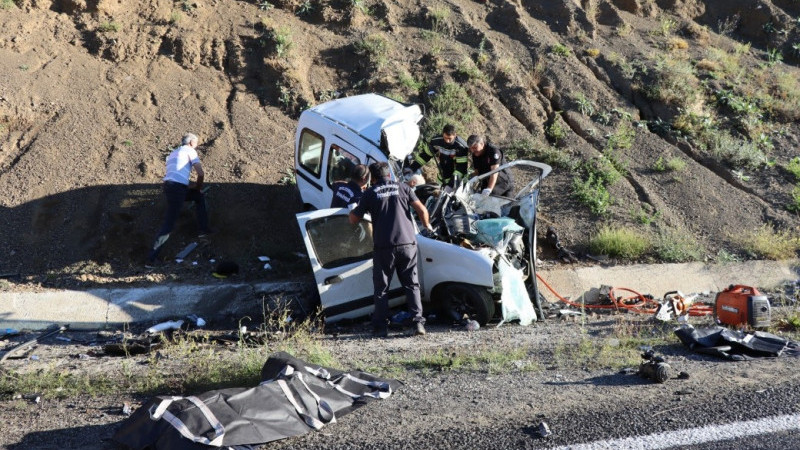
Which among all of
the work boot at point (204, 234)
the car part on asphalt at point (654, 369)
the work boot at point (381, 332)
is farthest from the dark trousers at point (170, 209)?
the car part on asphalt at point (654, 369)

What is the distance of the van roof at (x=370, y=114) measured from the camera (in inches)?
427

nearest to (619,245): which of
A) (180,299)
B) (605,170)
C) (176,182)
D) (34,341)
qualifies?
(605,170)

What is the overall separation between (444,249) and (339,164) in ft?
7.47

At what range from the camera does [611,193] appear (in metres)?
13.4

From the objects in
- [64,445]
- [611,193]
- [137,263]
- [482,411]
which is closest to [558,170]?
[611,193]

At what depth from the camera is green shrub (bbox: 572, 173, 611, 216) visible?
1297cm

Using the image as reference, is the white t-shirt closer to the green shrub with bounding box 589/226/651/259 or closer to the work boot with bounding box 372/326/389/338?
the work boot with bounding box 372/326/389/338

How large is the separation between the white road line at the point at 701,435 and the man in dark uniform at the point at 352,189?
4.31 meters

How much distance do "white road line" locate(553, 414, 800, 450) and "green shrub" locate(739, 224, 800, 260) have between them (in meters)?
5.96

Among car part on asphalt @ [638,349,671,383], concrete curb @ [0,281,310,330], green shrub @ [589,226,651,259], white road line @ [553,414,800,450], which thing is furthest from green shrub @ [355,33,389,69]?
white road line @ [553,414,800,450]

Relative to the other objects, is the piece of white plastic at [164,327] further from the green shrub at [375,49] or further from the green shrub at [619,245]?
the green shrub at [375,49]

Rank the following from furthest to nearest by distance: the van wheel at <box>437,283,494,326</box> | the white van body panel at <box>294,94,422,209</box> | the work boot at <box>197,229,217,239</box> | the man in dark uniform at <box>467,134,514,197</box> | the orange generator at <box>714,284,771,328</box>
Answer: the work boot at <box>197,229,217,239</box> < the man in dark uniform at <box>467,134,514,197</box> < the white van body panel at <box>294,94,422,209</box> < the van wheel at <box>437,283,494,326</box> < the orange generator at <box>714,284,771,328</box>

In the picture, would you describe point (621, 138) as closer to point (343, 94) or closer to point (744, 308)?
point (343, 94)

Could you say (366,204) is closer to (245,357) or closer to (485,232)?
(485,232)
